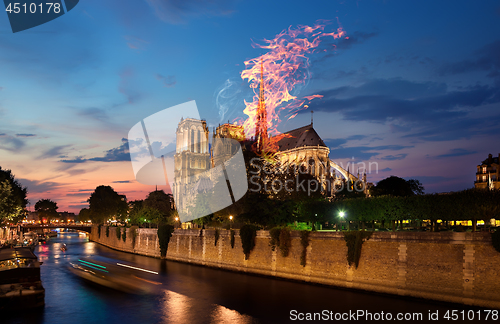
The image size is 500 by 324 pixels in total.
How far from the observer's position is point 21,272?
19.1 metres

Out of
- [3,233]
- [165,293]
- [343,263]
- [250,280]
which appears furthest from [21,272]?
[3,233]

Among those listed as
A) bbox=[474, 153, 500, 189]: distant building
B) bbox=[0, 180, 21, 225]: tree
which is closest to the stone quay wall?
bbox=[0, 180, 21, 225]: tree

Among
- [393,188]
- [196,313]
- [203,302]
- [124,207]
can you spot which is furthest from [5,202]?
[124,207]

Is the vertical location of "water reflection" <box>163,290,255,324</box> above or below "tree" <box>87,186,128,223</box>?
below

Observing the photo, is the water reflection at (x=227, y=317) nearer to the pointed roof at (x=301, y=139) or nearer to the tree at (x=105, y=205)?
the pointed roof at (x=301, y=139)

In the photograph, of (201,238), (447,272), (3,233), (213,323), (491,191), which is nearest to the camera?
Result: (213,323)

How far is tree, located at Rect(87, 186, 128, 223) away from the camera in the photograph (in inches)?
4112

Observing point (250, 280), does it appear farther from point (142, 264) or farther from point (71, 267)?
point (71, 267)

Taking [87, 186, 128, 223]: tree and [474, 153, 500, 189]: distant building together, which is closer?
[474, 153, 500, 189]: distant building

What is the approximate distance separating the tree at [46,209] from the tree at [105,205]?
3227 inches

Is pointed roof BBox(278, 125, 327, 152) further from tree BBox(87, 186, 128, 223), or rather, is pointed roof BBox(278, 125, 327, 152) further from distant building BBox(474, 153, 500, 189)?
tree BBox(87, 186, 128, 223)

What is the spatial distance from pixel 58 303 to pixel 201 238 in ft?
58.9

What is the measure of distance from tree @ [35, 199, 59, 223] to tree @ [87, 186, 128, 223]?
269ft

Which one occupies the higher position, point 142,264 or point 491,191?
point 491,191
